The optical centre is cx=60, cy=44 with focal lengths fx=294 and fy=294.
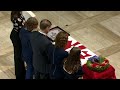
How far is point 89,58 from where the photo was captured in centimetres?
445

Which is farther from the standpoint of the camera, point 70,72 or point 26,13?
point 26,13

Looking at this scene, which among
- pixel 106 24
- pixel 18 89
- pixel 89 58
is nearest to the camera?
pixel 18 89

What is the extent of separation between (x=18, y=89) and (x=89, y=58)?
2.96 meters

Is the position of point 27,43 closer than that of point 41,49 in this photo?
No

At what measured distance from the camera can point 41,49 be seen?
13.6ft

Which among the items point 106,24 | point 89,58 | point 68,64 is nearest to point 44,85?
point 68,64

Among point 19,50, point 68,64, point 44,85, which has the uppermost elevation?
point 44,85

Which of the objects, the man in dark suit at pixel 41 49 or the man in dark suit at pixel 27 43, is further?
the man in dark suit at pixel 27 43

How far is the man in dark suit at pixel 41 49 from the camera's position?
13.5 feet

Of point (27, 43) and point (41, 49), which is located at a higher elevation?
point (41, 49)

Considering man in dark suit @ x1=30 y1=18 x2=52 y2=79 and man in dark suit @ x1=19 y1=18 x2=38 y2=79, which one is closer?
man in dark suit @ x1=30 y1=18 x2=52 y2=79

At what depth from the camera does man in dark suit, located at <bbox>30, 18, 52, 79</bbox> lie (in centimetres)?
412
